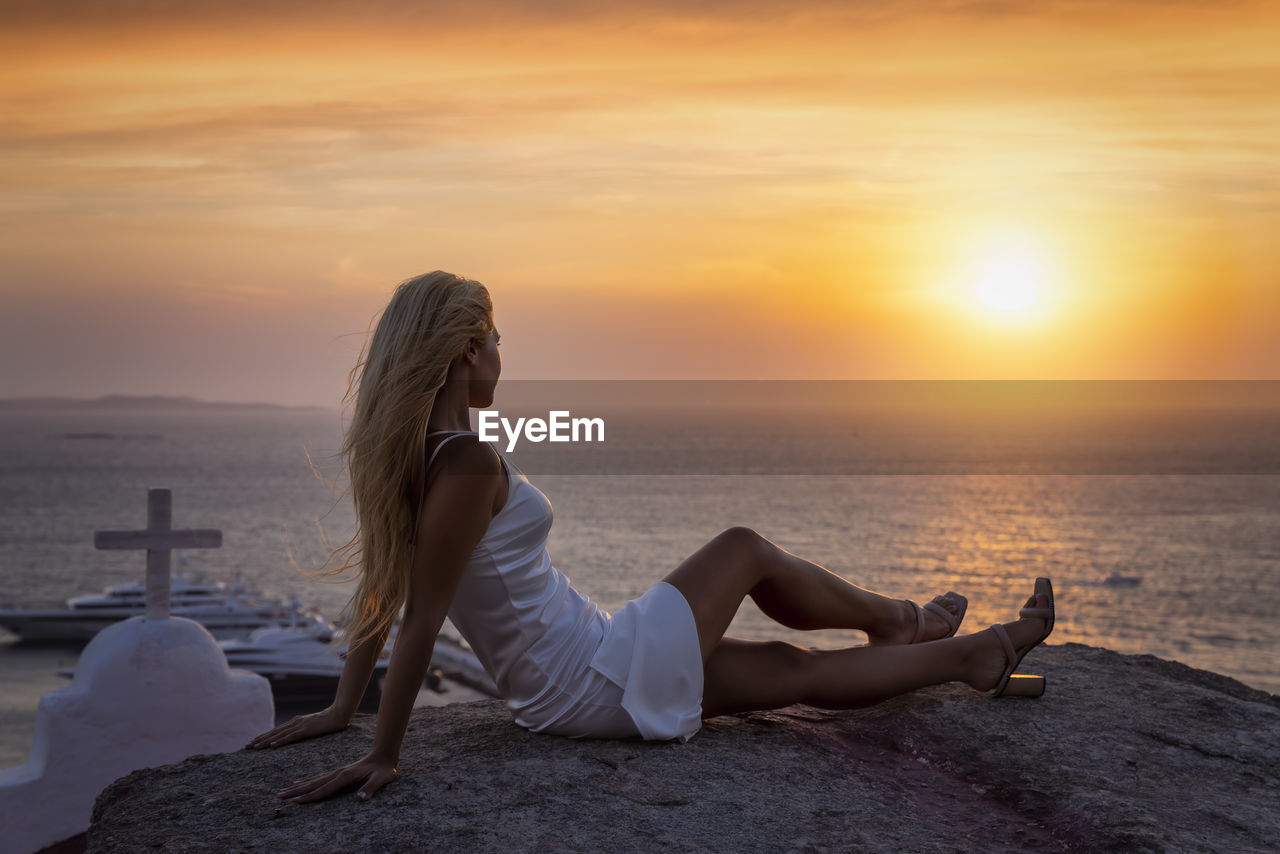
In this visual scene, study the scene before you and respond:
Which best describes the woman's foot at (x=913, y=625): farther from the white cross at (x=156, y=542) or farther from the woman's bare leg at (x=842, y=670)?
the white cross at (x=156, y=542)

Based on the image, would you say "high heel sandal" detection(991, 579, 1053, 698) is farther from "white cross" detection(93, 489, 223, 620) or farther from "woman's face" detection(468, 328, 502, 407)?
"white cross" detection(93, 489, 223, 620)

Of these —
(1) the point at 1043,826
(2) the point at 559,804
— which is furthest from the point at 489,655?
(1) the point at 1043,826

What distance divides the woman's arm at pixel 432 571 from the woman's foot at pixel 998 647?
1.72 m

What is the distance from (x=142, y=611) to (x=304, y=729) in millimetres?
35796

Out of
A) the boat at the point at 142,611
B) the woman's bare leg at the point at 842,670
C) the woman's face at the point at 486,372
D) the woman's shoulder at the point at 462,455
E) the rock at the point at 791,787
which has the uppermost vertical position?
the woman's face at the point at 486,372

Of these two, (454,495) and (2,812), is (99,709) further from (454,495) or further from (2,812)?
(454,495)

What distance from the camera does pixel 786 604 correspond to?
3398 millimetres

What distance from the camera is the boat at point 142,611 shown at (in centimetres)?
3194

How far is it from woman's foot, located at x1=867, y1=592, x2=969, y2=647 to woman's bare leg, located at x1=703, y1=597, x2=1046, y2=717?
0.10 meters

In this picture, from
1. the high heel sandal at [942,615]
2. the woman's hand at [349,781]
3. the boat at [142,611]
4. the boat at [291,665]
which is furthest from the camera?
the boat at [142,611]

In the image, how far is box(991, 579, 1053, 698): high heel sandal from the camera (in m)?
3.56

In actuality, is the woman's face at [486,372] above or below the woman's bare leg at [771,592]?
above

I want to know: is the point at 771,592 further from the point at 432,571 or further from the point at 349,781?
the point at 349,781

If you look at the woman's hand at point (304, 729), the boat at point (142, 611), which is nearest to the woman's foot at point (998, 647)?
the woman's hand at point (304, 729)
